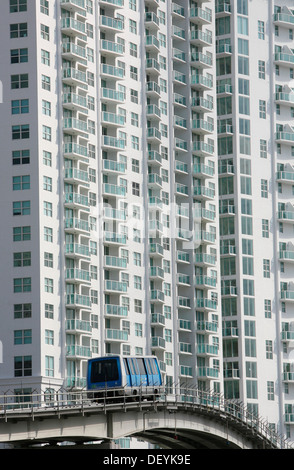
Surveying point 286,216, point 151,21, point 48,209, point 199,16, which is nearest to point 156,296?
point 48,209

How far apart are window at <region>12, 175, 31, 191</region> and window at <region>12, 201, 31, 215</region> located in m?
1.36

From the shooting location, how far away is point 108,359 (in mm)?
102562

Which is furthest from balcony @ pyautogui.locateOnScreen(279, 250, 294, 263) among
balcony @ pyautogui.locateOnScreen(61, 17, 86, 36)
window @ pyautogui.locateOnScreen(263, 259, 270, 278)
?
balcony @ pyautogui.locateOnScreen(61, 17, 86, 36)

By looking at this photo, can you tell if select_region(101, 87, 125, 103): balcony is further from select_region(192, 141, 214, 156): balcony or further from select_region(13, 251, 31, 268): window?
select_region(13, 251, 31, 268): window

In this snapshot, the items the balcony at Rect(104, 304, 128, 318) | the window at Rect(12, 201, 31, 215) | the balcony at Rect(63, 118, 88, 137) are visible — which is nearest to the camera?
the window at Rect(12, 201, 31, 215)

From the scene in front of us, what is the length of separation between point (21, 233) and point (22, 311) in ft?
24.5

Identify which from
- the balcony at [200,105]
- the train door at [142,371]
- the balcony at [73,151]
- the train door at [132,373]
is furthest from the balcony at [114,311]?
the train door at [132,373]

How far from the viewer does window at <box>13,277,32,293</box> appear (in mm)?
128875

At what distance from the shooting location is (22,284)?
129m

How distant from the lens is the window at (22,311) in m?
128

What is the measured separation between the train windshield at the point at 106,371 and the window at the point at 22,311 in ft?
84.5

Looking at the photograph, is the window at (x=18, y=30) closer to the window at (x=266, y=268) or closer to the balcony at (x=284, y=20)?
the window at (x=266, y=268)

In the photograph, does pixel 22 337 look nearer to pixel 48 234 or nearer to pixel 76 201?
pixel 48 234

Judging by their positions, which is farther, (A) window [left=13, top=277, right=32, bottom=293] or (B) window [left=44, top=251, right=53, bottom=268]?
(B) window [left=44, top=251, right=53, bottom=268]
